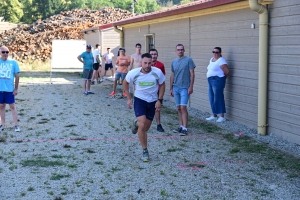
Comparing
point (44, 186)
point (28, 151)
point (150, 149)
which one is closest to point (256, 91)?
point (150, 149)

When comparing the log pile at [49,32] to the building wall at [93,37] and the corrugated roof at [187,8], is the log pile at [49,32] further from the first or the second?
the corrugated roof at [187,8]

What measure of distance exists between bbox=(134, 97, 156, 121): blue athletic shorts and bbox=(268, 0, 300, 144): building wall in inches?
101

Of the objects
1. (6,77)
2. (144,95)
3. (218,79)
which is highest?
(6,77)

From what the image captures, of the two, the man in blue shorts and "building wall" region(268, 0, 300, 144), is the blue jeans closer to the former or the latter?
"building wall" region(268, 0, 300, 144)

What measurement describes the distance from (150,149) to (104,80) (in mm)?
15983

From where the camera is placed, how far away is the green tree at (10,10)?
73812 millimetres

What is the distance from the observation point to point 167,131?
1021 cm

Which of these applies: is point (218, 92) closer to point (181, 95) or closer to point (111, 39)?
point (181, 95)

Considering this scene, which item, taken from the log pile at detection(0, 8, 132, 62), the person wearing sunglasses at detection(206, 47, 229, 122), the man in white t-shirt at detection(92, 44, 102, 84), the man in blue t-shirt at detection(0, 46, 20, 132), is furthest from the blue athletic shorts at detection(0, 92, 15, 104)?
the log pile at detection(0, 8, 132, 62)

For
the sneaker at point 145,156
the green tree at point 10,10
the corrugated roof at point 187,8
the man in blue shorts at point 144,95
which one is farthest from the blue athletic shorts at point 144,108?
the green tree at point 10,10

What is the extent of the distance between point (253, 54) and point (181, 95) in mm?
1739

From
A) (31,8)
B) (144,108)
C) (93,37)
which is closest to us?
(144,108)

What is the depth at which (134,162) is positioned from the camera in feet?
24.7

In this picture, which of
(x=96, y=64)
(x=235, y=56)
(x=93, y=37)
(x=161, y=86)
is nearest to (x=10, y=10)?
(x=93, y=37)
